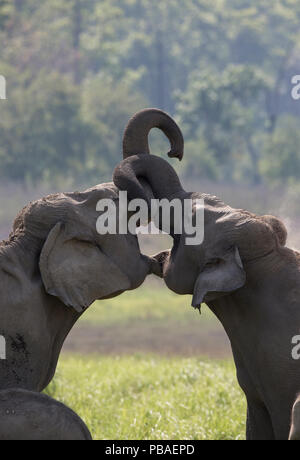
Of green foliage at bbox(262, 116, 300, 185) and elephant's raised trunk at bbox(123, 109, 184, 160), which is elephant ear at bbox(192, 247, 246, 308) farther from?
green foliage at bbox(262, 116, 300, 185)

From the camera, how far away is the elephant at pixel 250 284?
4633mm

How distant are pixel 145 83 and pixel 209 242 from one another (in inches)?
2222

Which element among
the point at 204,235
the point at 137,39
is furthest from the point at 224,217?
the point at 137,39

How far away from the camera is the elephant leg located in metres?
5.02

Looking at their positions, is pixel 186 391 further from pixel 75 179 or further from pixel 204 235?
pixel 75 179

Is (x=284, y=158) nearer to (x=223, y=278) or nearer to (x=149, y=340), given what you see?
(x=149, y=340)

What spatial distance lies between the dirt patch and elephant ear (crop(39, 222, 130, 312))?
10.7 m

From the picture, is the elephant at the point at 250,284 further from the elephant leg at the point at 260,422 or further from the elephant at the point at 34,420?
the elephant at the point at 34,420

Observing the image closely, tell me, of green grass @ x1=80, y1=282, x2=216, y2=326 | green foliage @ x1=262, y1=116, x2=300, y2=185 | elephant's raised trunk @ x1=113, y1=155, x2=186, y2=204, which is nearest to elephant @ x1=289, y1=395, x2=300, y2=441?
elephant's raised trunk @ x1=113, y1=155, x2=186, y2=204

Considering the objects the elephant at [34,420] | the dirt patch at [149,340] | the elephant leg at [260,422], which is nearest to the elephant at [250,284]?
the elephant leg at [260,422]

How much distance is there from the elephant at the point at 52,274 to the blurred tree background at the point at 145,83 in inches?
1396

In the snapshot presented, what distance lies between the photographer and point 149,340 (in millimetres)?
18438

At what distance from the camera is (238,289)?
4.79 meters

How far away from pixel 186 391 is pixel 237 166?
4554cm
